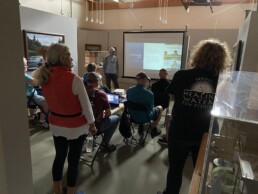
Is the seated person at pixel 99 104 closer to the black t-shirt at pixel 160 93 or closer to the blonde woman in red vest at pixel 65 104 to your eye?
the blonde woman in red vest at pixel 65 104

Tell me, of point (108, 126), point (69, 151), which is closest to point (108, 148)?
point (108, 126)

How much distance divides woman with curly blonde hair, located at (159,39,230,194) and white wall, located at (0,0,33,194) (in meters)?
1.05

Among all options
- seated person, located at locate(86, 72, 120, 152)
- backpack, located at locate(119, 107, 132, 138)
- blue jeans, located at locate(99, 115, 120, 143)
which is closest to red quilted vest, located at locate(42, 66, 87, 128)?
seated person, located at locate(86, 72, 120, 152)

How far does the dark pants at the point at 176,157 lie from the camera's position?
1.54m

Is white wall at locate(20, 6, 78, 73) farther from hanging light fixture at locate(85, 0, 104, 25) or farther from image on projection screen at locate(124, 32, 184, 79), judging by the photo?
hanging light fixture at locate(85, 0, 104, 25)

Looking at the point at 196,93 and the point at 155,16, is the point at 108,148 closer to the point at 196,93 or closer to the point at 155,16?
the point at 196,93

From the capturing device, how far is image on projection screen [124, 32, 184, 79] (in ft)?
21.2

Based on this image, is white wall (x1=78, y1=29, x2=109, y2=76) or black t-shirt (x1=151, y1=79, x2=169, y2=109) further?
white wall (x1=78, y1=29, x2=109, y2=76)

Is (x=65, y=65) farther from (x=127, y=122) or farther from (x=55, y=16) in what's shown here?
(x=55, y=16)

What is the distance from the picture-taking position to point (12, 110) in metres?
1.32

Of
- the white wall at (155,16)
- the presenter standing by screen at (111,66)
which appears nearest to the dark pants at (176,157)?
the presenter standing by screen at (111,66)

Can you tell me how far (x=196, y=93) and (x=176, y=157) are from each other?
51cm

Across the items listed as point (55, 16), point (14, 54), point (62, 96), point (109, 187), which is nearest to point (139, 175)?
point (109, 187)

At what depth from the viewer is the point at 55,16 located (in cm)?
540
